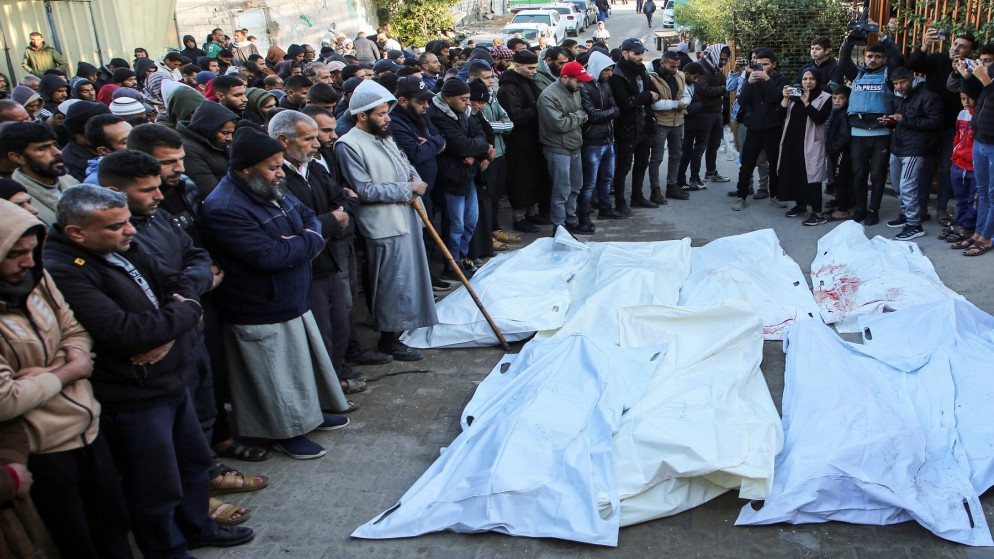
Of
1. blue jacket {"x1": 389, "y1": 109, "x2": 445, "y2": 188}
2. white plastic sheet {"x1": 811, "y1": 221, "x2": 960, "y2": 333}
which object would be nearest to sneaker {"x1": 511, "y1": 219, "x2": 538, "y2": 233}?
blue jacket {"x1": 389, "y1": 109, "x2": 445, "y2": 188}

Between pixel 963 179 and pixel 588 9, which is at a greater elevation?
pixel 588 9

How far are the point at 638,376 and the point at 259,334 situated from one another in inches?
78.2

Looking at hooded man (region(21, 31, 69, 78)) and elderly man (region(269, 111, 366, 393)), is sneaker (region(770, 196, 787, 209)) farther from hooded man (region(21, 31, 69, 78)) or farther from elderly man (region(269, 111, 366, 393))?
hooded man (region(21, 31, 69, 78))

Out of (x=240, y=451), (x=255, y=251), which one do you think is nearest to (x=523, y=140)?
(x=255, y=251)

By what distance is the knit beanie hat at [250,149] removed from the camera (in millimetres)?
3957

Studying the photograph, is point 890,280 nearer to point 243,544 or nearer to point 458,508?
point 458,508

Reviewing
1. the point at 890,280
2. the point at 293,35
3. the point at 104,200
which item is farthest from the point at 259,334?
the point at 293,35

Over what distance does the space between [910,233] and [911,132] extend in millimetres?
901

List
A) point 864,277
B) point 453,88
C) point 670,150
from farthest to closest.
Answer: point 670,150
point 453,88
point 864,277

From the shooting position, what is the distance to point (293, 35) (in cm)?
2209

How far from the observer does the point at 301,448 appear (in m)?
4.32

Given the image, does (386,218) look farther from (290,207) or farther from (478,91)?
(478,91)

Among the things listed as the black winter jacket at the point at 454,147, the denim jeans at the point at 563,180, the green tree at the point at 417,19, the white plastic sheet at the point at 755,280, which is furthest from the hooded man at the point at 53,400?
the green tree at the point at 417,19

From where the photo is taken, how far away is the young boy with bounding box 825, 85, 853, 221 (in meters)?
7.98
